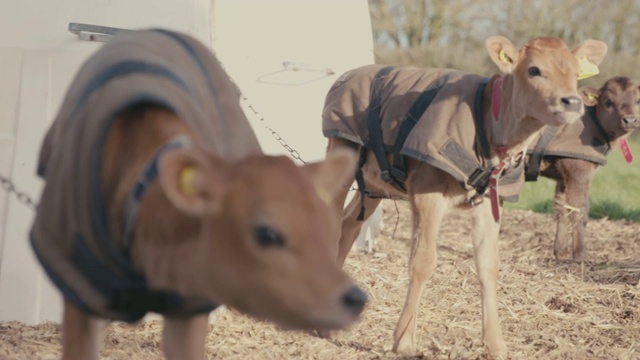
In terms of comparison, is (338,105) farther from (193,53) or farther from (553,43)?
(193,53)

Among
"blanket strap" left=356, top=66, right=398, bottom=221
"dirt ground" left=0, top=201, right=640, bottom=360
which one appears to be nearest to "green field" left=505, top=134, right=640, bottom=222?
"dirt ground" left=0, top=201, right=640, bottom=360

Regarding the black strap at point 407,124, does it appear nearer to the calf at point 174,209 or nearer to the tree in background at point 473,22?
the calf at point 174,209

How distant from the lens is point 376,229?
38.4 ft

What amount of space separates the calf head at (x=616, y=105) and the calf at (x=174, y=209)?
7961 mm

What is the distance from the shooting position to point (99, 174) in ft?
10.4

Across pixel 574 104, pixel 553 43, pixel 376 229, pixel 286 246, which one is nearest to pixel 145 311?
pixel 286 246

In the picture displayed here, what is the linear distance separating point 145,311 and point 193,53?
1.00 m

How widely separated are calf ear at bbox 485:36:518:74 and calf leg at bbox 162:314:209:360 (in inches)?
146

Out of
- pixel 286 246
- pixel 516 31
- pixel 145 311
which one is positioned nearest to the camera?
pixel 286 246

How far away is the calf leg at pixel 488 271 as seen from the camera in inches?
253

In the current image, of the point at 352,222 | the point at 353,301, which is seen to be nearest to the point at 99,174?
the point at 353,301

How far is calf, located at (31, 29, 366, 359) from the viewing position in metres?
2.60

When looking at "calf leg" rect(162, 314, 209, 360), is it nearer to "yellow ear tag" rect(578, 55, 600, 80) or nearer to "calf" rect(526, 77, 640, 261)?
"yellow ear tag" rect(578, 55, 600, 80)

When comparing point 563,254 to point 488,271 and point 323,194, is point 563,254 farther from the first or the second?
point 323,194
